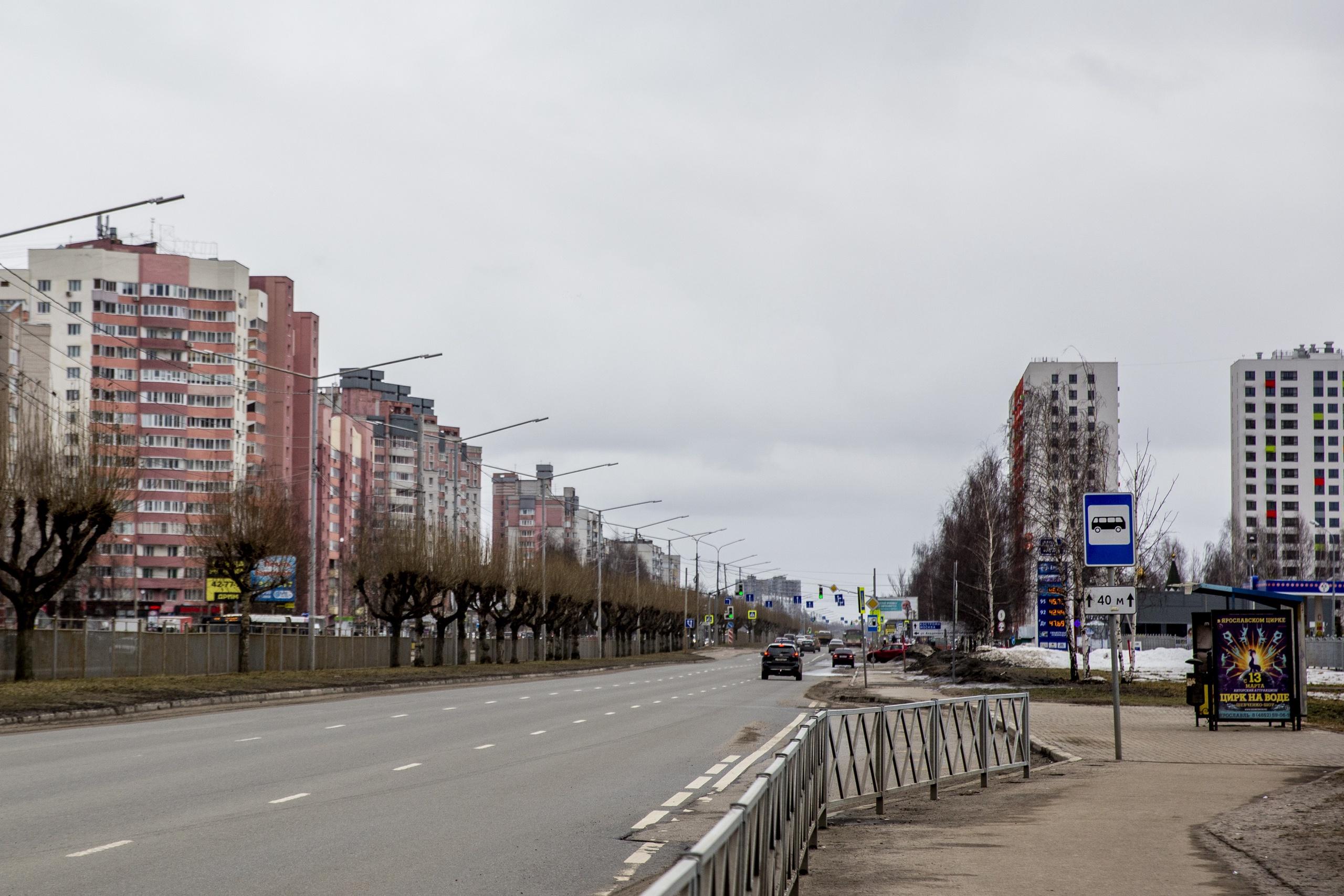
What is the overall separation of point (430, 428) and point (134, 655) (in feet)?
518

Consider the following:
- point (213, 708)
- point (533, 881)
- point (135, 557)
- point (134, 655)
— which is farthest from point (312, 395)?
point (135, 557)

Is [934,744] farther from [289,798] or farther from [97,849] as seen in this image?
[97,849]

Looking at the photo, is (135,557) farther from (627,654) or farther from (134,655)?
(134,655)

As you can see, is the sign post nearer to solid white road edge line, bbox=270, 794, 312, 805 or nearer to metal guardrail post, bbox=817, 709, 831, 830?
metal guardrail post, bbox=817, 709, 831, 830

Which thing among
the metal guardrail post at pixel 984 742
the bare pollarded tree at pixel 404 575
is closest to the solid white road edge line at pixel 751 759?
the metal guardrail post at pixel 984 742

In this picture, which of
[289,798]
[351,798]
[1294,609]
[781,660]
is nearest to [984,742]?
[351,798]

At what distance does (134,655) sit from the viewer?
4291 centimetres

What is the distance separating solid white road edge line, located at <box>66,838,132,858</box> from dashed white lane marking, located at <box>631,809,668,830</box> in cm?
402

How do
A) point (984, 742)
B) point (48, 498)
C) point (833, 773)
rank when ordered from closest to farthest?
point (833, 773), point (984, 742), point (48, 498)

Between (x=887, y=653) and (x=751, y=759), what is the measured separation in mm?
77988

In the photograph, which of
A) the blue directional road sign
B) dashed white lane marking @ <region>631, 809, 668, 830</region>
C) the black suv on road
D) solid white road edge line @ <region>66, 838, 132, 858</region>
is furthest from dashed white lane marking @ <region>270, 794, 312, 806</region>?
the black suv on road

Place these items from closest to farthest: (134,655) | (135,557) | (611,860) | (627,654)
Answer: (611,860), (134,655), (627,654), (135,557)

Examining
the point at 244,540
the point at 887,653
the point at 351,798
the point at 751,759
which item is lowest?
the point at 887,653

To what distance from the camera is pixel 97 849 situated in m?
10.8
